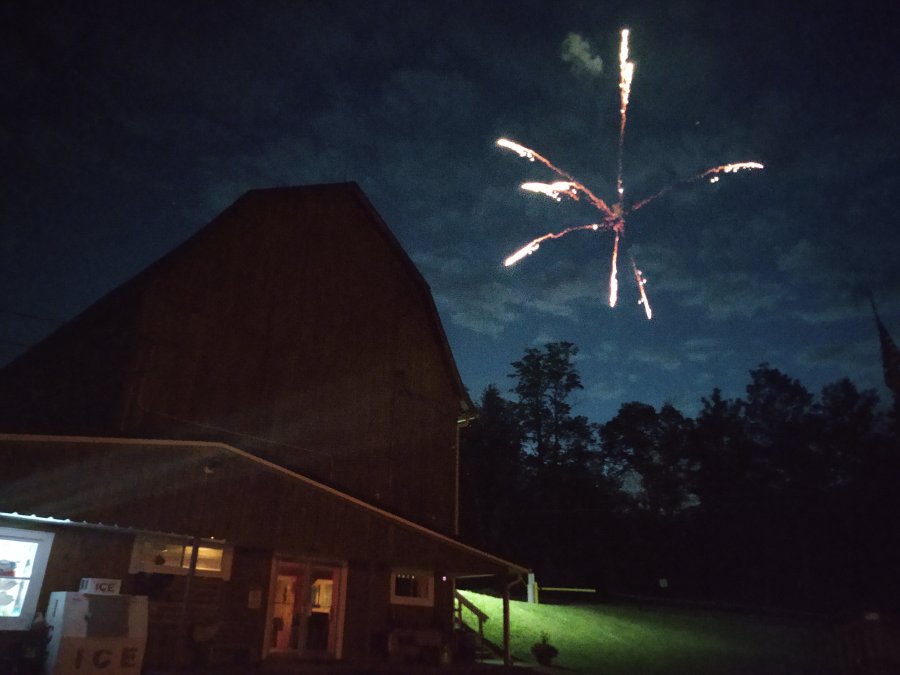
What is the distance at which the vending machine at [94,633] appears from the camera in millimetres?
7922

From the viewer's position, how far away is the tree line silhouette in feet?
115

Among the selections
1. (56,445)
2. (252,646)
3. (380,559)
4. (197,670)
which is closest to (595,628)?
(380,559)

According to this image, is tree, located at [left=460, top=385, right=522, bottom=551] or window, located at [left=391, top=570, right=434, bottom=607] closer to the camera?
window, located at [left=391, top=570, right=434, bottom=607]

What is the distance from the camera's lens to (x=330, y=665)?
35.8 feet

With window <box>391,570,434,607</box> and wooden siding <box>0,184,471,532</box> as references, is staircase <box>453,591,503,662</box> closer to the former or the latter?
window <box>391,570,434,607</box>

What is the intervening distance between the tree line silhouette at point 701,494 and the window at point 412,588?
78.7 feet

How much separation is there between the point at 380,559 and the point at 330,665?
198 centimetres

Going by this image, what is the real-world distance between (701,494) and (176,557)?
133 ft

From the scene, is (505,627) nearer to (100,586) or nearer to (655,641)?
(655,641)

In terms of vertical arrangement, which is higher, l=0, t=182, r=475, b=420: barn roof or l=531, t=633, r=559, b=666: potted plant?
l=0, t=182, r=475, b=420: barn roof

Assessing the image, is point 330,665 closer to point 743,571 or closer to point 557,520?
point 557,520

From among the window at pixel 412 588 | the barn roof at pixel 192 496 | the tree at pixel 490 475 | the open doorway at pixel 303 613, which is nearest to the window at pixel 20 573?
the barn roof at pixel 192 496

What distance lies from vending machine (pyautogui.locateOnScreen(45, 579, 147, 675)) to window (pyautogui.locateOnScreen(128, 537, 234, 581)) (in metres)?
1.11

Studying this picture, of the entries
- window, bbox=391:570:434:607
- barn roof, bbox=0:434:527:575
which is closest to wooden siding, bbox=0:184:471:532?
barn roof, bbox=0:434:527:575
